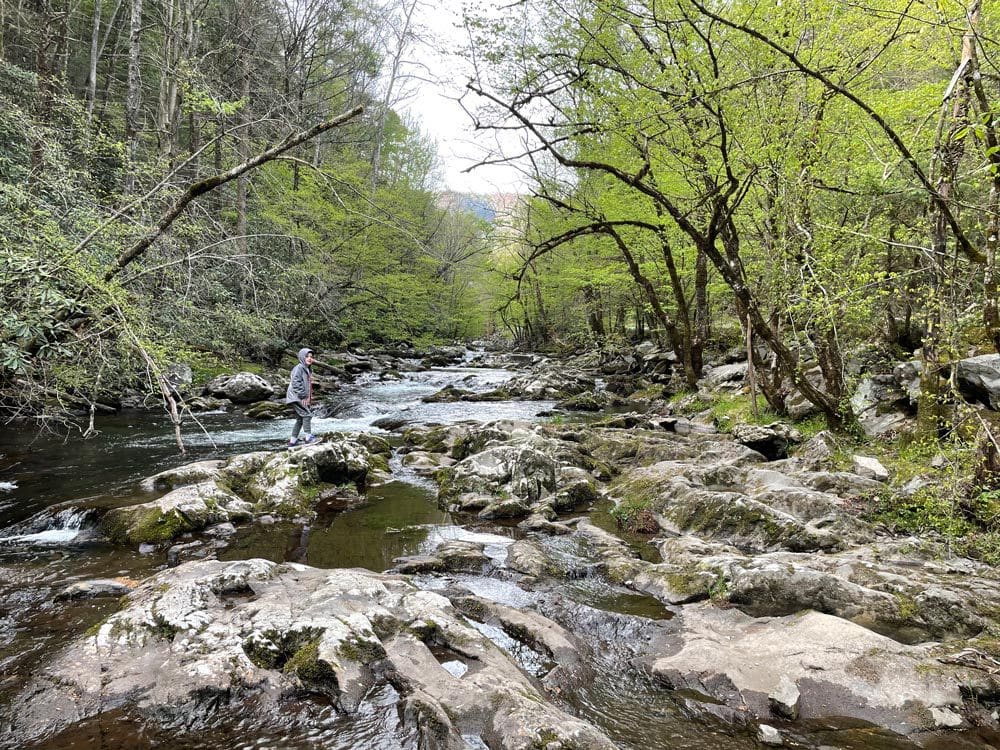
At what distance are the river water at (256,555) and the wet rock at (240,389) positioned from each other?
3367mm

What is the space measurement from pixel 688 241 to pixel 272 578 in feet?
43.3

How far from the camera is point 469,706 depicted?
3170 millimetres

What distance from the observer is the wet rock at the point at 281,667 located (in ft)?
9.99

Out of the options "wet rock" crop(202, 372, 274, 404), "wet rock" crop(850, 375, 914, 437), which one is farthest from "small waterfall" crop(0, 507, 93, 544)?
"wet rock" crop(850, 375, 914, 437)

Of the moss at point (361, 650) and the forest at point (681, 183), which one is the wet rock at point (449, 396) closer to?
the forest at point (681, 183)

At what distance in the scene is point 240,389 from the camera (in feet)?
56.5

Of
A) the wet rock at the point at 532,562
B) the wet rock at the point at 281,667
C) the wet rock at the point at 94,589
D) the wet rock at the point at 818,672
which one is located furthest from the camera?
the wet rock at the point at 532,562

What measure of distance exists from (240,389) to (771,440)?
15776 millimetres

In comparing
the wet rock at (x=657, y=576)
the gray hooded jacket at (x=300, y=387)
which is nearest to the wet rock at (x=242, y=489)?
the gray hooded jacket at (x=300, y=387)

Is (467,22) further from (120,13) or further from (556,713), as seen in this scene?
(120,13)

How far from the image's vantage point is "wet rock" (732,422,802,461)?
31.3 ft

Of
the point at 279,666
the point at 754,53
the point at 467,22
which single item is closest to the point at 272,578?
the point at 279,666

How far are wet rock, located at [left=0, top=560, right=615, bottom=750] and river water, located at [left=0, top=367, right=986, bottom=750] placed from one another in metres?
0.13

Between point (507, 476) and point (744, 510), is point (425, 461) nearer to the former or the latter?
point (507, 476)
